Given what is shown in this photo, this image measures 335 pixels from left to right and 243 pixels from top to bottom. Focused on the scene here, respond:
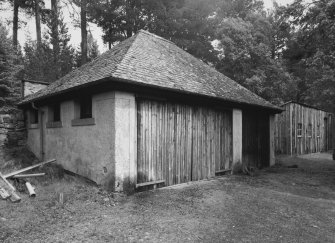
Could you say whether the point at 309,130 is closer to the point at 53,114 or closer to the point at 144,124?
the point at 144,124

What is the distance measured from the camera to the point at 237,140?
35.6 ft

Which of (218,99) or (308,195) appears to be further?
(218,99)

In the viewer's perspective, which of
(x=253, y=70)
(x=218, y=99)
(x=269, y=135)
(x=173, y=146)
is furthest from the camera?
(x=253, y=70)

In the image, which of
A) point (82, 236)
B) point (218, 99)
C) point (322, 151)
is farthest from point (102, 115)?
point (322, 151)

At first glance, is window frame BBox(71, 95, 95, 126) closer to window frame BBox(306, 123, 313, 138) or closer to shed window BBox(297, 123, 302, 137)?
shed window BBox(297, 123, 302, 137)

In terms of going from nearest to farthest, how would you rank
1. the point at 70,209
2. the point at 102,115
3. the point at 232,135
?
the point at 70,209
the point at 102,115
the point at 232,135

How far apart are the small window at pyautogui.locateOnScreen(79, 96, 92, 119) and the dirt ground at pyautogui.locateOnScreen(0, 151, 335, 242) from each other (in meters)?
2.18

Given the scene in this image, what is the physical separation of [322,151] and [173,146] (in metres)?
19.4

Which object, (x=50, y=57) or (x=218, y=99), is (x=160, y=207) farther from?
(x=50, y=57)

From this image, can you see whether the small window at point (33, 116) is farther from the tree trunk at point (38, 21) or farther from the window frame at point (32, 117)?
the tree trunk at point (38, 21)

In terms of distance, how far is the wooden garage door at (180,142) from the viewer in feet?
24.1

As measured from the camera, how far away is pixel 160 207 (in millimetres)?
5914

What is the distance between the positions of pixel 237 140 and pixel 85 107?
671 centimetres

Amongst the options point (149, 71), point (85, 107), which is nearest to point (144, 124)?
point (149, 71)
